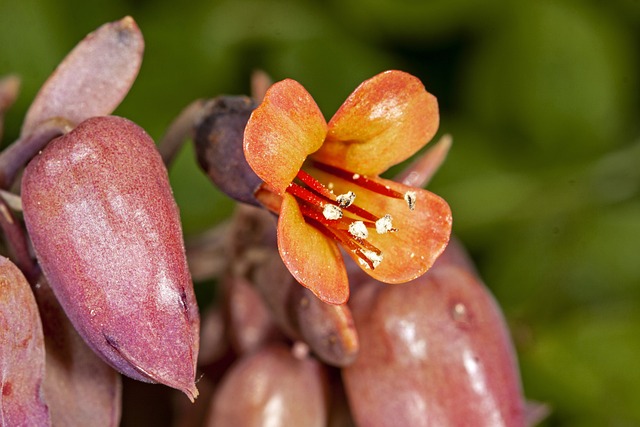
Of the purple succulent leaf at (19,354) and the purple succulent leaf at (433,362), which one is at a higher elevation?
the purple succulent leaf at (19,354)

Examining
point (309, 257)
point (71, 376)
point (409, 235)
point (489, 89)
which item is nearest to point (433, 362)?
point (409, 235)

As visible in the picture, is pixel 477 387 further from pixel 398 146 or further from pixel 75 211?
pixel 75 211

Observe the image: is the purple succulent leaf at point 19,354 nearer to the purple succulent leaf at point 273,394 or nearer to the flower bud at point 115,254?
the flower bud at point 115,254

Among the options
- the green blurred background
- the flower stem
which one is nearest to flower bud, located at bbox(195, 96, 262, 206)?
the flower stem

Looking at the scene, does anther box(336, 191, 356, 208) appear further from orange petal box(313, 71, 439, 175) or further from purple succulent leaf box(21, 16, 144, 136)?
purple succulent leaf box(21, 16, 144, 136)

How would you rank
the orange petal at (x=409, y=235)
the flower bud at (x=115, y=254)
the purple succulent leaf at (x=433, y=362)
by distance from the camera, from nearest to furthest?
the flower bud at (x=115, y=254) → the orange petal at (x=409, y=235) → the purple succulent leaf at (x=433, y=362)

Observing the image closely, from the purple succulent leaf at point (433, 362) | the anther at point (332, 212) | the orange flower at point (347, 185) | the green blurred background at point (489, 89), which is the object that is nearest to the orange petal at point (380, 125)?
the orange flower at point (347, 185)

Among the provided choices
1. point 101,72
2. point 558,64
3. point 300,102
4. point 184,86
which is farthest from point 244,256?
point 558,64
